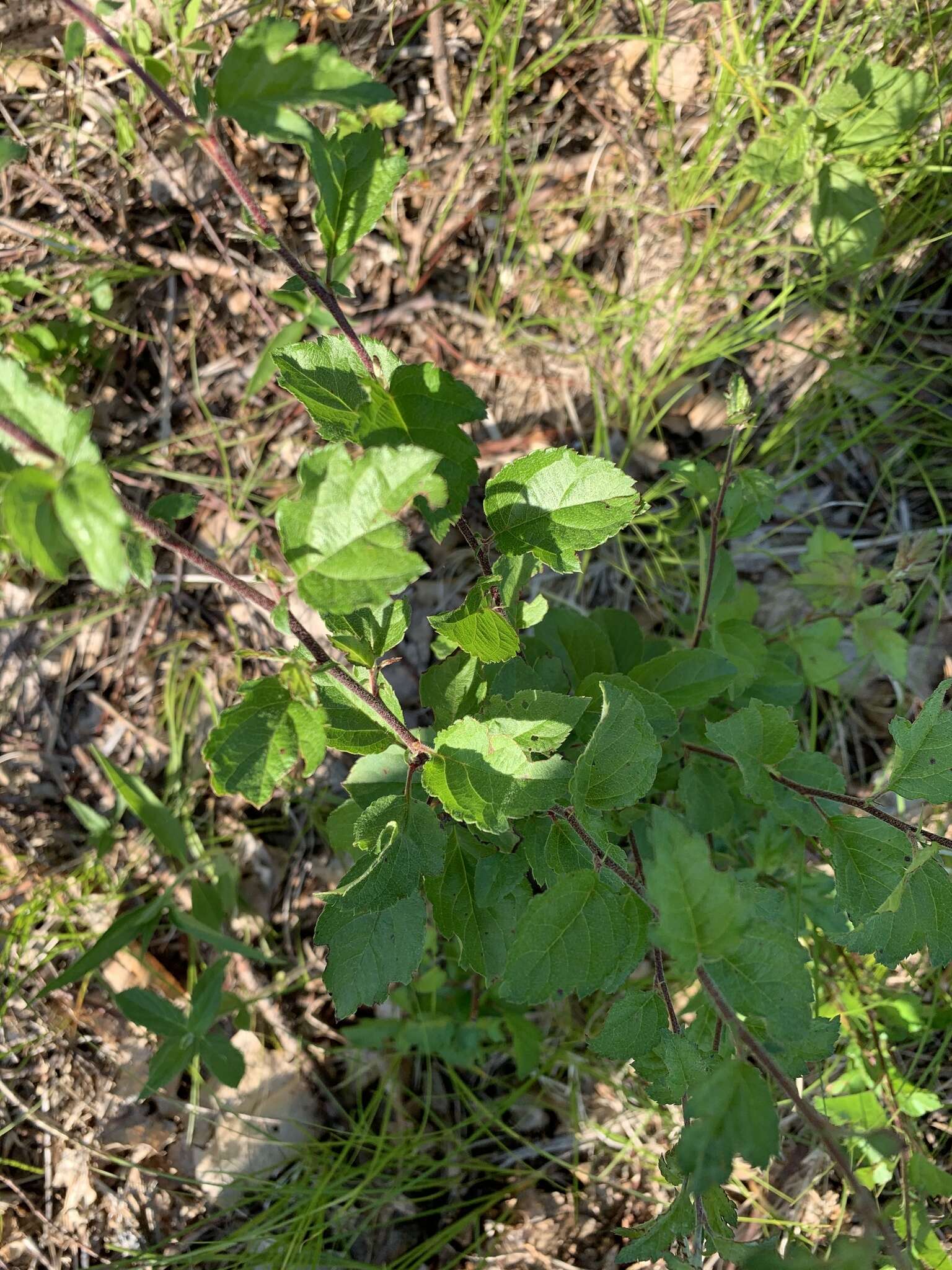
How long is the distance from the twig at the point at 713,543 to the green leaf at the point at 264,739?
39.5 inches

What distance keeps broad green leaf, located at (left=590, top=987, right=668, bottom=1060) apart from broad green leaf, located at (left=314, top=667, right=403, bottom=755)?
607mm

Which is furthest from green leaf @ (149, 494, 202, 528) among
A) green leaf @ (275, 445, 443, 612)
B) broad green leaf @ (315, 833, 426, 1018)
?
broad green leaf @ (315, 833, 426, 1018)

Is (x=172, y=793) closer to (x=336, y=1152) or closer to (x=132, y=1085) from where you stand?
(x=132, y=1085)

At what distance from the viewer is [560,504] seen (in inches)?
57.1

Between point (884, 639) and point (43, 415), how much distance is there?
6.89 feet

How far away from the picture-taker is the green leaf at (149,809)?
2412mm

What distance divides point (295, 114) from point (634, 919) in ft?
4.44

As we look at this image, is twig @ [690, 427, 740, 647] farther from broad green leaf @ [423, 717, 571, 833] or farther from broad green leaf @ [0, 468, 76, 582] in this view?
broad green leaf @ [0, 468, 76, 582]

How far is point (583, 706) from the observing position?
1418 millimetres

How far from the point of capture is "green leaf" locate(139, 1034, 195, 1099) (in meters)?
2.11

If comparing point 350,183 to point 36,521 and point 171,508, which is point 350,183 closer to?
point 171,508

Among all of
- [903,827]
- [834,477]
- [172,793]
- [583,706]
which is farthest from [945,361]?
[172,793]

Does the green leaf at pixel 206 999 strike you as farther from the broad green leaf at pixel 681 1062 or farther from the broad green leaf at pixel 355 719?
the broad green leaf at pixel 681 1062

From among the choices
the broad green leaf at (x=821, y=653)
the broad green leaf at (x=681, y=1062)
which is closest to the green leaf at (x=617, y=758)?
the broad green leaf at (x=681, y=1062)
